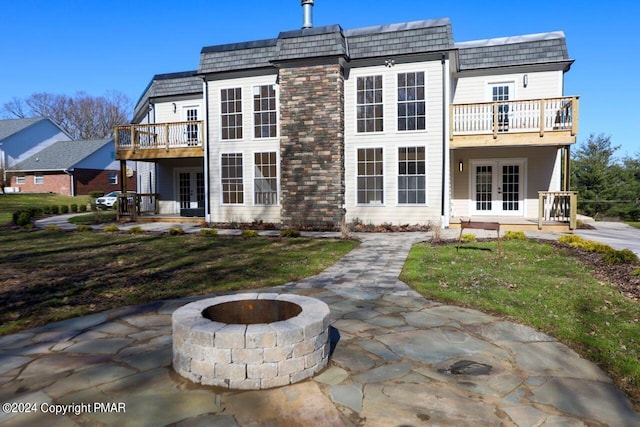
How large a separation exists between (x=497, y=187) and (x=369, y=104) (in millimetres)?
5841

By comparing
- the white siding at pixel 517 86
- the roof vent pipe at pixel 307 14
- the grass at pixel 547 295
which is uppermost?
the roof vent pipe at pixel 307 14

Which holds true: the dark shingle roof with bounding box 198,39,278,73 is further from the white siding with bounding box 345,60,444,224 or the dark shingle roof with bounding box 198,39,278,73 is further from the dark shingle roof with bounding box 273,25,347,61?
the white siding with bounding box 345,60,444,224

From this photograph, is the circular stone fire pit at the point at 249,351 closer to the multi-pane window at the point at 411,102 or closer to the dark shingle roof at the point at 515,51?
the multi-pane window at the point at 411,102

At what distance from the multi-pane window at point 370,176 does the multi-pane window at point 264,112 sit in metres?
3.35

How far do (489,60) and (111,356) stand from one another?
15.6m

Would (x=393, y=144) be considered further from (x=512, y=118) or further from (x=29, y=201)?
(x=29, y=201)

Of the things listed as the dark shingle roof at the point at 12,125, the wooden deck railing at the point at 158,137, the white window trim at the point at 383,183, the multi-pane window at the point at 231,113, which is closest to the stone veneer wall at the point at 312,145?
the white window trim at the point at 383,183

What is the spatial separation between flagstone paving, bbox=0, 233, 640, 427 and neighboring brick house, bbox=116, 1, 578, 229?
31.2 feet

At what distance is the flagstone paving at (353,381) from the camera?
2752 mm

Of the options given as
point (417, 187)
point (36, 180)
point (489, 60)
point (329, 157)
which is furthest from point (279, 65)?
point (36, 180)

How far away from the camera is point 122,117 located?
52.9m

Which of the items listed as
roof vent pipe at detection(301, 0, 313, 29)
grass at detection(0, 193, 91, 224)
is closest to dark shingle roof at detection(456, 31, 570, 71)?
roof vent pipe at detection(301, 0, 313, 29)

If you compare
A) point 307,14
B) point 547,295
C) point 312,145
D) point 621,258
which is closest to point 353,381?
point 547,295

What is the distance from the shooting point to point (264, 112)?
15.2 metres
